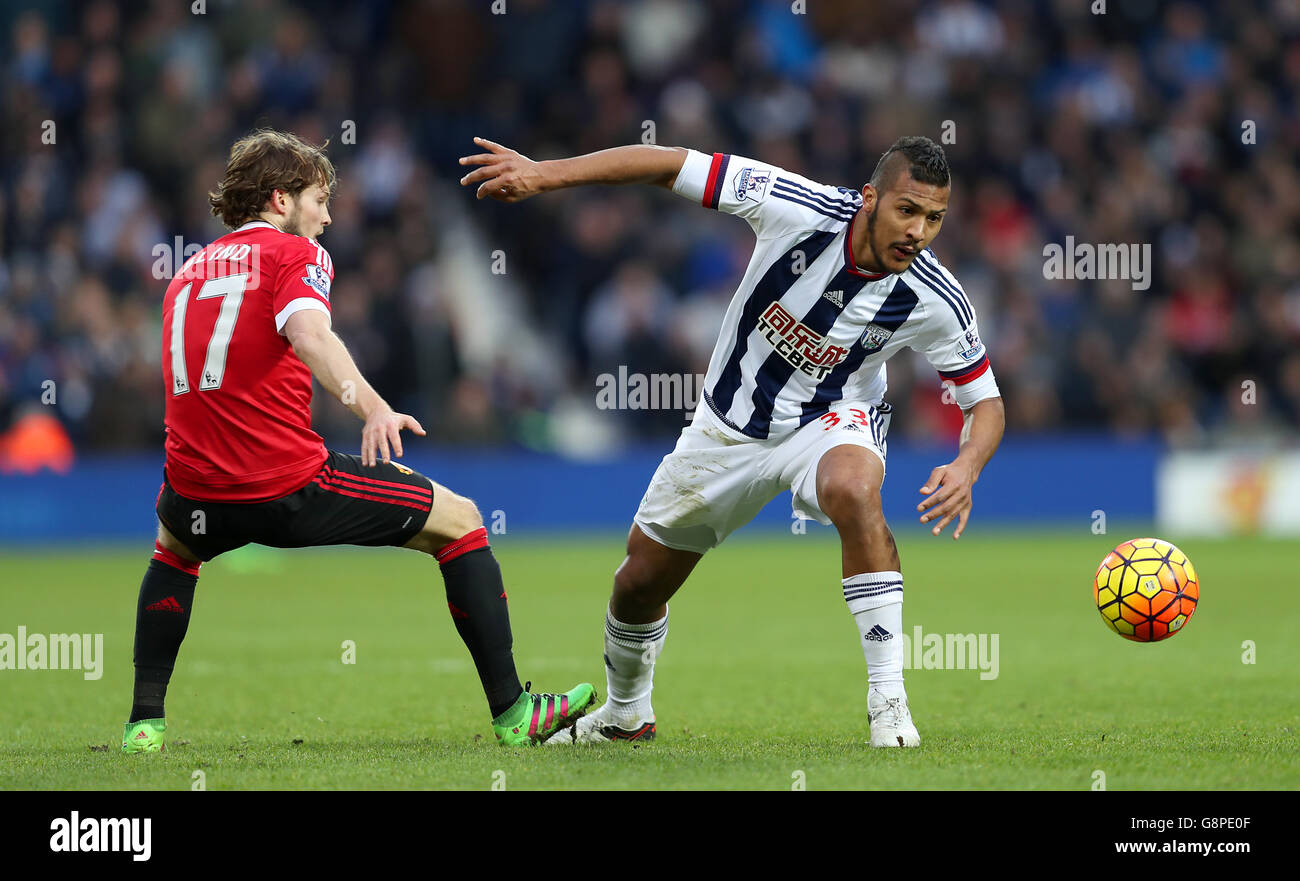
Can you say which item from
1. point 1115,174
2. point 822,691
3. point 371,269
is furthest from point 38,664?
point 1115,174

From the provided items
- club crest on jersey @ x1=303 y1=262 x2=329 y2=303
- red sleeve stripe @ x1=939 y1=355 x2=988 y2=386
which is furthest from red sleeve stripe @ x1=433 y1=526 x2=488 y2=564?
red sleeve stripe @ x1=939 y1=355 x2=988 y2=386

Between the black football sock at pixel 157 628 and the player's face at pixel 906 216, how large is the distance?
2.87 m

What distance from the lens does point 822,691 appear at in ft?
25.4

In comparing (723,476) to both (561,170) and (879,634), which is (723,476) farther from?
(561,170)

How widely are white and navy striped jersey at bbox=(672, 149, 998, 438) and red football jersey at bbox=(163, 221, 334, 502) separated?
1571 mm

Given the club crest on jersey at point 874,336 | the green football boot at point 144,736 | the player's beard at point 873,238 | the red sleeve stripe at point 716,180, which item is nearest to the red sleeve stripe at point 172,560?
the green football boot at point 144,736

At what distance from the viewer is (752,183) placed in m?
5.99

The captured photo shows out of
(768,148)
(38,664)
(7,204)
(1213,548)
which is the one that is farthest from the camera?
(768,148)

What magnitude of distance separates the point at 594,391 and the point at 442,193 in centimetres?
335

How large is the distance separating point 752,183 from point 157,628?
9.17 ft

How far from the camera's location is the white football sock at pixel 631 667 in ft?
20.6

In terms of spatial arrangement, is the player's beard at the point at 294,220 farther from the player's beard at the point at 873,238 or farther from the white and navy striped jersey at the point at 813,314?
the player's beard at the point at 873,238

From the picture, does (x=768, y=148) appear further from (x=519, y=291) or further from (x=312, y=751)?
(x=312, y=751)

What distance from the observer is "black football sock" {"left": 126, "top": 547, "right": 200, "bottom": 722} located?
587cm
